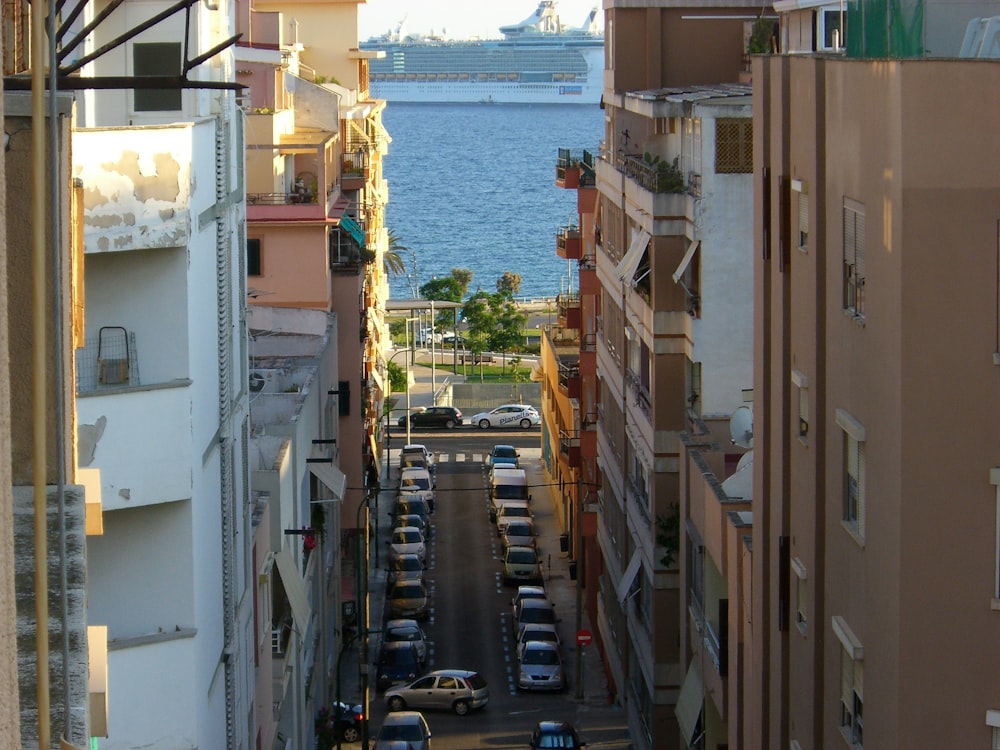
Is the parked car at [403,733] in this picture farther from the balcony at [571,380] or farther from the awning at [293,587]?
the balcony at [571,380]

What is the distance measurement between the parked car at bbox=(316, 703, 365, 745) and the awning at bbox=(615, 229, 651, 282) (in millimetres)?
9936

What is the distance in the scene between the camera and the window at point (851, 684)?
1650cm

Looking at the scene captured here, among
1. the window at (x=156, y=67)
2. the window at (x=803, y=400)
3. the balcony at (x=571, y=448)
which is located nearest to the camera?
the window at (x=803, y=400)

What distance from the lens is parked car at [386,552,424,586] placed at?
50094 mm

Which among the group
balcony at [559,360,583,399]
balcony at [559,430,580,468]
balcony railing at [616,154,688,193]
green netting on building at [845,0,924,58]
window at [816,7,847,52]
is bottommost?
balcony at [559,430,580,468]

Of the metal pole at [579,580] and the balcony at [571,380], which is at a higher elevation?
the balcony at [571,380]

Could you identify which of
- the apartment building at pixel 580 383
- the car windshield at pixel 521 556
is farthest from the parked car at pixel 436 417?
the car windshield at pixel 521 556

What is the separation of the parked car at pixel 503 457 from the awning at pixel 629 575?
28.9 metres

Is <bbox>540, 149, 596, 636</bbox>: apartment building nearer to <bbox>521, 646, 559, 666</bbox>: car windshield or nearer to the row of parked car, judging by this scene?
the row of parked car

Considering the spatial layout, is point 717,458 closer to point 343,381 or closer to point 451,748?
point 451,748

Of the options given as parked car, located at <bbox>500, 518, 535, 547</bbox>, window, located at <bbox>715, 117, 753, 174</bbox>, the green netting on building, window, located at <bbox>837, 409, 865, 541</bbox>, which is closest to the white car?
parked car, located at <bbox>500, 518, 535, 547</bbox>

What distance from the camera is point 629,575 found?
34.7 metres

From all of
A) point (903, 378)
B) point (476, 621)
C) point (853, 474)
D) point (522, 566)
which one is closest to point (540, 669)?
point (476, 621)

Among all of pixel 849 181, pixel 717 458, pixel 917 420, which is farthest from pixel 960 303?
pixel 717 458
